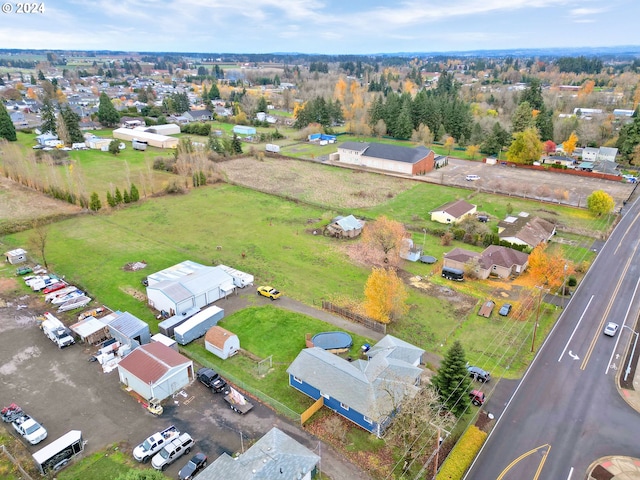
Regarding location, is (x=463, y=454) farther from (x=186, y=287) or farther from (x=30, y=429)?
(x=186, y=287)

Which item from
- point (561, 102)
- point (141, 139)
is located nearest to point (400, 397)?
point (141, 139)

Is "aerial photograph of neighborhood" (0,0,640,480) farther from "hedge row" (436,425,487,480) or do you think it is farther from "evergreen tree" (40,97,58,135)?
"evergreen tree" (40,97,58,135)

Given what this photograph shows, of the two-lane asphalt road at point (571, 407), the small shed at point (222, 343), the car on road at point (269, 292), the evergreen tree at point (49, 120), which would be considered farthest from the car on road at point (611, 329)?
the evergreen tree at point (49, 120)

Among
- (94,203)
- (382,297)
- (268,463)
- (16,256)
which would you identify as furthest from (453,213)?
(16,256)

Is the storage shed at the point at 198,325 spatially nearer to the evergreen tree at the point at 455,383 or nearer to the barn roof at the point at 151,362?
the barn roof at the point at 151,362

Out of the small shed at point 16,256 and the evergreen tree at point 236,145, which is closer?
the small shed at point 16,256

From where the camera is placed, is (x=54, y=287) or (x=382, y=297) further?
(x=54, y=287)

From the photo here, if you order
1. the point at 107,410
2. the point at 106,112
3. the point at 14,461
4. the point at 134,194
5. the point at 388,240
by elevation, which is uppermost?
the point at 106,112

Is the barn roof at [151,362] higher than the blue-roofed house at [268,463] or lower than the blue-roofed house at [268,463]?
higher
